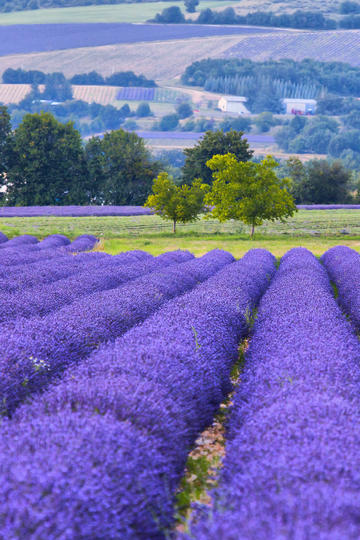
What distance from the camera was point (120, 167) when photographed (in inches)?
1965

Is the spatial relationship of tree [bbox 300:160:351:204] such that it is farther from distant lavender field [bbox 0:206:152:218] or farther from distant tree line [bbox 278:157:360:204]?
distant lavender field [bbox 0:206:152:218]

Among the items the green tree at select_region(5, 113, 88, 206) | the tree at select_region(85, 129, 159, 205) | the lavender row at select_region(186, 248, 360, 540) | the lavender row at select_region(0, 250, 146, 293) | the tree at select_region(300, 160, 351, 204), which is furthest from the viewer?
the tree at select_region(300, 160, 351, 204)

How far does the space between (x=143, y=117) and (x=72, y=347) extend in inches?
7950

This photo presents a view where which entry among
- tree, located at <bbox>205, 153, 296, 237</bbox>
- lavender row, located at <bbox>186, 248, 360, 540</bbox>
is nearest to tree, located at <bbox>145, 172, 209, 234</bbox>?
tree, located at <bbox>205, 153, 296, 237</bbox>

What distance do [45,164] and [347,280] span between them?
4083cm

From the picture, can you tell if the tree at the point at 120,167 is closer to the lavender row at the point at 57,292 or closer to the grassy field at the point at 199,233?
the grassy field at the point at 199,233

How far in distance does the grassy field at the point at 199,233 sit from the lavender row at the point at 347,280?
19.6 feet

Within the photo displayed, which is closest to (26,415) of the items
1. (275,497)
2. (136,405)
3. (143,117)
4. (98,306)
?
(136,405)

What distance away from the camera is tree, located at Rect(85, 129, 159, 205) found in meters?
49.2

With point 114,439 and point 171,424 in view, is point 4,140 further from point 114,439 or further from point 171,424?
point 114,439

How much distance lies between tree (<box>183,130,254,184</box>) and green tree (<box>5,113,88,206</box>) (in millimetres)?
11162

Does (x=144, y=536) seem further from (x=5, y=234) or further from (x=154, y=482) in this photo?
(x=5, y=234)

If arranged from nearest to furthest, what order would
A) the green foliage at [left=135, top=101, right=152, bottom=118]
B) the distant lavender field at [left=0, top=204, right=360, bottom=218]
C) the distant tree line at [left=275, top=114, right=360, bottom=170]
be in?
the distant lavender field at [left=0, top=204, right=360, bottom=218], the distant tree line at [left=275, top=114, right=360, bottom=170], the green foliage at [left=135, top=101, right=152, bottom=118]

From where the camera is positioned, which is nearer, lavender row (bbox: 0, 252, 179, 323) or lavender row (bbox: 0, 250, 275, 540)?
lavender row (bbox: 0, 250, 275, 540)
